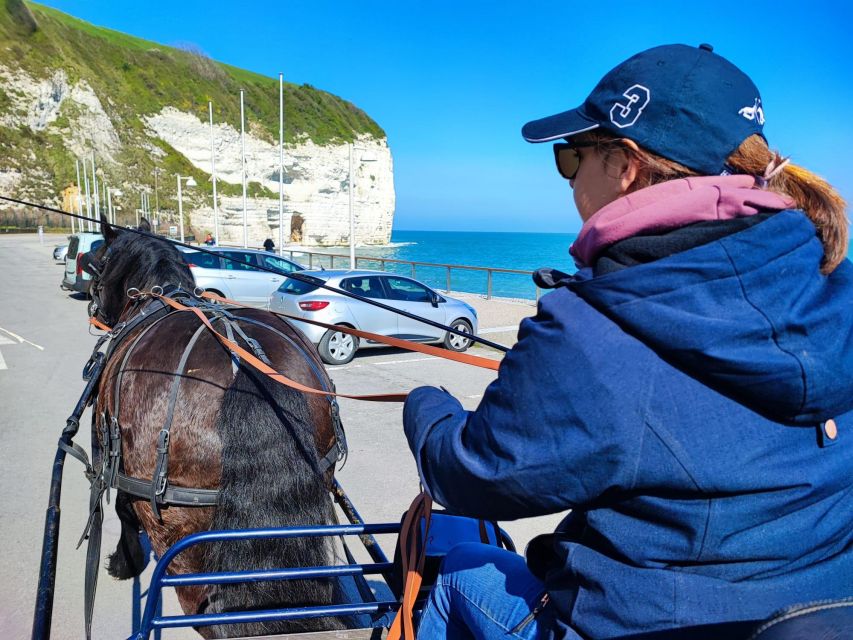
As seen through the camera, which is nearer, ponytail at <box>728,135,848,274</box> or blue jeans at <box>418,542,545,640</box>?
ponytail at <box>728,135,848,274</box>

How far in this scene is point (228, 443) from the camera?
2.67 metres

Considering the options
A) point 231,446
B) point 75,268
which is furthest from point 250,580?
point 75,268

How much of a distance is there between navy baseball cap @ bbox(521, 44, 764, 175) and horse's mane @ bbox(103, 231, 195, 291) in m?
3.53

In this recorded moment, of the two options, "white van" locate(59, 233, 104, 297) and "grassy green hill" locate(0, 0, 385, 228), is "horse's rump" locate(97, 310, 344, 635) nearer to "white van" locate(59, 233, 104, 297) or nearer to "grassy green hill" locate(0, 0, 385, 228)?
"white van" locate(59, 233, 104, 297)

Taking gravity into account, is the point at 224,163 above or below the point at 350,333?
above

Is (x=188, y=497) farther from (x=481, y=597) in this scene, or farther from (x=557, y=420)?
(x=557, y=420)

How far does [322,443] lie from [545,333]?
2232mm

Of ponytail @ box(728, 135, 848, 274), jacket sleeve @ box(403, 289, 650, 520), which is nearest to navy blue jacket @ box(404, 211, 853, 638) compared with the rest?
jacket sleeve @ box(403, 289, 650, 520)

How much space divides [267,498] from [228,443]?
30 cm

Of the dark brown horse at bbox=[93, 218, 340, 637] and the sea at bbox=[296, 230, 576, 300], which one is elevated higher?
the dark brown horse at bbox=[93, 218, 340, 637]

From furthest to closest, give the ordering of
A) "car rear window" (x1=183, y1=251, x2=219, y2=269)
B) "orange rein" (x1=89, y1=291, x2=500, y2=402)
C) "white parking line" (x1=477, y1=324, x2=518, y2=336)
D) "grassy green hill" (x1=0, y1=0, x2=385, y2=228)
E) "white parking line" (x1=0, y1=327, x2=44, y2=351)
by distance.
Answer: "grassy green hill" (x1=0, y1=0, x2=385, y2=228) < "car rear window" (x1=183, y1=251, x2=219, y2=269) < "white parking line" (x1=477, y1=324, x2=518, y2=336) < "white parking line" (x1=0, y1=327, x2=44, y2=351) < "orange rein" (x1=89, y1=291, x2=500, y2=402)

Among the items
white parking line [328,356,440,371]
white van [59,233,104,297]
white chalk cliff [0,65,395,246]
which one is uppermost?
white chalk cliff [0,65,395,246]

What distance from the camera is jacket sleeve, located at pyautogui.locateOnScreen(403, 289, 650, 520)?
42.0 inches

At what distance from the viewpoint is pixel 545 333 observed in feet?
3.74
